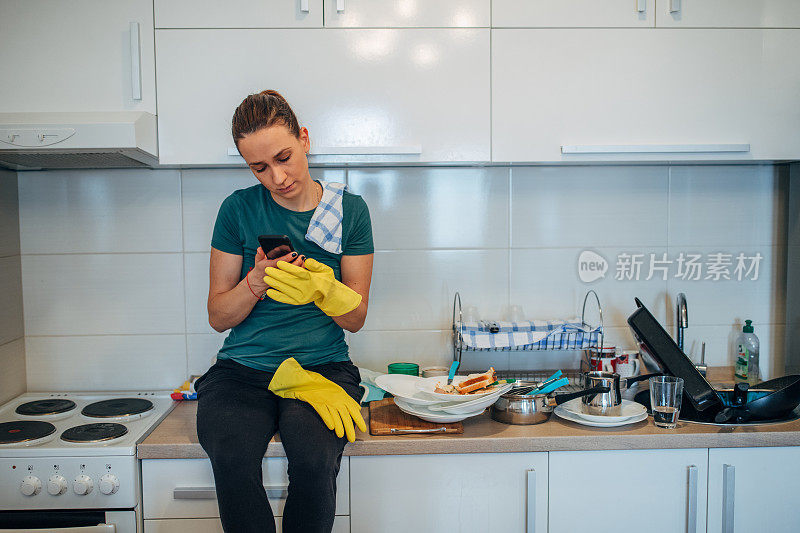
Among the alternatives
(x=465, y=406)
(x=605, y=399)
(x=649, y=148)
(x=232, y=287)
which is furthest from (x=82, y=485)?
(x=649, y=148)

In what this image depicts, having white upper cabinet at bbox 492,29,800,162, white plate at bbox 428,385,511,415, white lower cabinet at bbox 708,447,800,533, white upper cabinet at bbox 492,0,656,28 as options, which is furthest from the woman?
white lower cabinet at bbox 708,447,800,533

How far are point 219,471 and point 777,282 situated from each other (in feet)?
5.99

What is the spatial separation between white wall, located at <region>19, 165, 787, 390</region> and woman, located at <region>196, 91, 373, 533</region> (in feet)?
1.27

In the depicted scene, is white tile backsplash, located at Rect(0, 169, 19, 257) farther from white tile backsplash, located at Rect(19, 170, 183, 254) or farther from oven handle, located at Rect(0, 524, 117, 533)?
oven handle, located at Rect(0, 524, 117, 533)

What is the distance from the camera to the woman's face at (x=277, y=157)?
1.35m

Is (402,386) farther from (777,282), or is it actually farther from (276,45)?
(777,282)

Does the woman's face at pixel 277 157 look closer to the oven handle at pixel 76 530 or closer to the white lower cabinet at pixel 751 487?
the oven handle at pixel 76 530

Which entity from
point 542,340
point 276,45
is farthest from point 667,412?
point 276,45

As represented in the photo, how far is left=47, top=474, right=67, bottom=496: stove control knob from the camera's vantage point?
1.38 m

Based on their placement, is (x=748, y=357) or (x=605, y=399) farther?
(x=748, y=357)

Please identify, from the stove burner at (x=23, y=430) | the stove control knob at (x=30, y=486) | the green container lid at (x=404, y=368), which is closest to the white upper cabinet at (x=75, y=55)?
the stove burner at (x=23, y=430)

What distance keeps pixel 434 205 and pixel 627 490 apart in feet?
3.21

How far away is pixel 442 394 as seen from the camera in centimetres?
147

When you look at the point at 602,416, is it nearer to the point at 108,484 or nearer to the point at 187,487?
the point at 187,487
